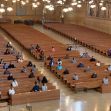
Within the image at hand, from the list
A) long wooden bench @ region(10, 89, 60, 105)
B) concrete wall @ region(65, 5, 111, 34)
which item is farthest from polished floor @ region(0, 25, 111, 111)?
concrete wall @ region(65, 5, 111, 34)

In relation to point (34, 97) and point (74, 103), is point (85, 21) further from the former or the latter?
point (34, 97)

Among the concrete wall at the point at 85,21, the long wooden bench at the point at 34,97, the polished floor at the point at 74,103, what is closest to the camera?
the polished floor at the point at 74,103

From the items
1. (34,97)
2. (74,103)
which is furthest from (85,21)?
(34,97)

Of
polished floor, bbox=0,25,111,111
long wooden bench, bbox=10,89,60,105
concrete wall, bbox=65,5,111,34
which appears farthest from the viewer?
concrete wall, bbox=65,5,111,34

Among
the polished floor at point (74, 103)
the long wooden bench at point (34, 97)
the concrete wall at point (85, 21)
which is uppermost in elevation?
the concrete wall at point (85, 21)

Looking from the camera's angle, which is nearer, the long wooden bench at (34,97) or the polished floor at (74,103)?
the polished floor at (74,103)

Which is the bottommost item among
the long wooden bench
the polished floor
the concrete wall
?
the polished floor

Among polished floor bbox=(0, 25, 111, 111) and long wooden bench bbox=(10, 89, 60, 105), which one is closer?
polished floor bbox=(0, 25, 111, 111)

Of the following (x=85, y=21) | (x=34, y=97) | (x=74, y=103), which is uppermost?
(x=85, y=21)

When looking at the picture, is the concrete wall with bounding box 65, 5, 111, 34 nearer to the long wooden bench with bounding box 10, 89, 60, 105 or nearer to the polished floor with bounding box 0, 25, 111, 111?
the polished floor with bounding box 0, 25, 111, 111

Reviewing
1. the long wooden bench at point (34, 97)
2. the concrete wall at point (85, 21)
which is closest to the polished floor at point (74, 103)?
the long wooden bench at point (34, 97)

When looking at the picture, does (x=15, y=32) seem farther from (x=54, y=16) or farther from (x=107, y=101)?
(x=107, y=101)

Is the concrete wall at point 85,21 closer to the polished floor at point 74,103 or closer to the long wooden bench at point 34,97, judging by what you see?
the polished floor at point 74,103

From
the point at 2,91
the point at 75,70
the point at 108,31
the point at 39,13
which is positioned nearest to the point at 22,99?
the point at 2,91
